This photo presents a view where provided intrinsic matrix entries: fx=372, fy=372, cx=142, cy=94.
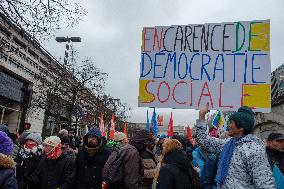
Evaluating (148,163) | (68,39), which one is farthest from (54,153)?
(68,39)

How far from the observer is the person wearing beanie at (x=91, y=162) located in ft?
19.1

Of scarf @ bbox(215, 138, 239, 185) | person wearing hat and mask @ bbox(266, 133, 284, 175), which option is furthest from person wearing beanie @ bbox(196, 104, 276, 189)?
person wearing hat and mask @ bbox(266, 133, 284, 175)

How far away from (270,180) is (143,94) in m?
3.43

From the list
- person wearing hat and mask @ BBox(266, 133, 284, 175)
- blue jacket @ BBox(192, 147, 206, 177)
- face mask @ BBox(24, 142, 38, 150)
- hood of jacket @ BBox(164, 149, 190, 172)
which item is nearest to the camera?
hood of jacket @ BBox(164, 149, 190, 172)

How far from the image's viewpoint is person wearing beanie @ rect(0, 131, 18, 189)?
3473mm

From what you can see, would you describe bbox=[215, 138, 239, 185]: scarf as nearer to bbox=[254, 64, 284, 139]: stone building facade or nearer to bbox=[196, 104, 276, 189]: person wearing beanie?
bbox=[196, 104, 276, 189]: person wearing beanie

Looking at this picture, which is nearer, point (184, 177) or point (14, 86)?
point (184, 177)

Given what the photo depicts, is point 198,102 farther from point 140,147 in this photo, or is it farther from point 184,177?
point 184,177

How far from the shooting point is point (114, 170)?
5391 mm

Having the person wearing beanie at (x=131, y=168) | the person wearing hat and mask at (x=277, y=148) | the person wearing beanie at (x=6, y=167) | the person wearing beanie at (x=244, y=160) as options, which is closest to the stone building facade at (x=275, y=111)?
the person wearing hat and mask at (x=277, y=148)

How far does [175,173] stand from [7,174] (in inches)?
74.3

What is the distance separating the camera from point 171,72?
6.45m

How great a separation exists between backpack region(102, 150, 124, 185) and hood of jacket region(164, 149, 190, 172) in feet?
3.44

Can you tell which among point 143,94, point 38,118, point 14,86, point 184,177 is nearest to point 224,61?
point 143,94
